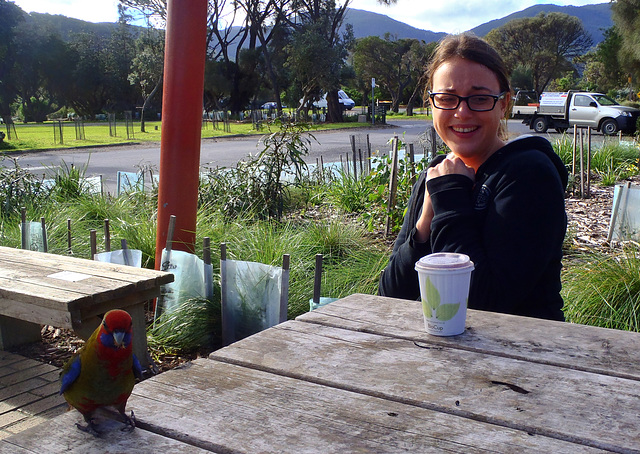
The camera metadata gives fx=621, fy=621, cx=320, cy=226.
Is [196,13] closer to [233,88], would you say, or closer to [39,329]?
[39,329]

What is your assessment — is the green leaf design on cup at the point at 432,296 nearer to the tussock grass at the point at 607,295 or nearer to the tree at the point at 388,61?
the tussock grass at the point at 607,295

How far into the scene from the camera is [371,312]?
1.88 meters

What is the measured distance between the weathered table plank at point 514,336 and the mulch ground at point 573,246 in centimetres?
200

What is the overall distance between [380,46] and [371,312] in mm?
57686

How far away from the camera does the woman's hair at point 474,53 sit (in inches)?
83.9

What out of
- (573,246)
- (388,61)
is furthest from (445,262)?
(388,61)

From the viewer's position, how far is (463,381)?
4.50 ft

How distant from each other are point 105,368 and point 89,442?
373 mm

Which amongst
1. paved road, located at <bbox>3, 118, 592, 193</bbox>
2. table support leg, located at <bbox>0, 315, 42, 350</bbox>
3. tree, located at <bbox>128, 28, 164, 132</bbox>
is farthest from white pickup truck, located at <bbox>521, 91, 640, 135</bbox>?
table support leg, located at <bbox>0, 315, 42, 350</bbox>

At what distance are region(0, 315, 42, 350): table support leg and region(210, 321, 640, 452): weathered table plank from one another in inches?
123

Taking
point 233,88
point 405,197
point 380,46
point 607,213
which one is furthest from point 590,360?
point 380,46

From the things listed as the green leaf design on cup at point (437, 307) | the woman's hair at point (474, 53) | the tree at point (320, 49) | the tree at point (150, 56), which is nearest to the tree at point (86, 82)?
the tree at point (150, 56)

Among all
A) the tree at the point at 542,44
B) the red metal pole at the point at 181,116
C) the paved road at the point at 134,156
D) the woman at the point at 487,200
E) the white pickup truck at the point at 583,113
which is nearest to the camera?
the woman at the point at 487,200

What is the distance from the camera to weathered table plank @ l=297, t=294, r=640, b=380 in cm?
149
